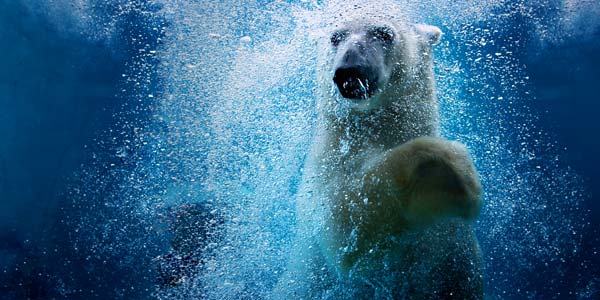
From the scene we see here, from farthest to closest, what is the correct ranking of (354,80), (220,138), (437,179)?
(220,138) < (354,80) < (437,179)

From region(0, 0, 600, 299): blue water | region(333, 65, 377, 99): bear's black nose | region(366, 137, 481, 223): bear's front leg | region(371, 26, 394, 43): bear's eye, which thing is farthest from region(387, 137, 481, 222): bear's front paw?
region(0, 0, 600, 299): blue water

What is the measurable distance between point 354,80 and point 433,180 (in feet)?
1.84

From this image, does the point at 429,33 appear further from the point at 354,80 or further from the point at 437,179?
the point at 437,179

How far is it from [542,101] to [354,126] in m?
8.44

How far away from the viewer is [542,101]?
9336mm

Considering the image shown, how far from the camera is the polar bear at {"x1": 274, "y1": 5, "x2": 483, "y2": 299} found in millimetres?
1972

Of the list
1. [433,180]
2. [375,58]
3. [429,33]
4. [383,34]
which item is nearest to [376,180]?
[433,180]

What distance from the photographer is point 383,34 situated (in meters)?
2.33

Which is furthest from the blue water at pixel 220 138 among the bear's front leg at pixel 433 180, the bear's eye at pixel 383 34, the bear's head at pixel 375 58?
the bear's front leg at pixel 433 180

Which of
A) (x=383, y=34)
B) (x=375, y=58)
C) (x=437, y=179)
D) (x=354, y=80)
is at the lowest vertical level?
(x=437, y=179)

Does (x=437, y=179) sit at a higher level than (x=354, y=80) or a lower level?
lower

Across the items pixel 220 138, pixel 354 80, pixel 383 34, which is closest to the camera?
pixel 354 80

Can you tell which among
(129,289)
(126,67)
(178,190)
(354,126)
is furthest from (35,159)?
(354,126)

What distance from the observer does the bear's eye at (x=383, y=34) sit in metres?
2.31
